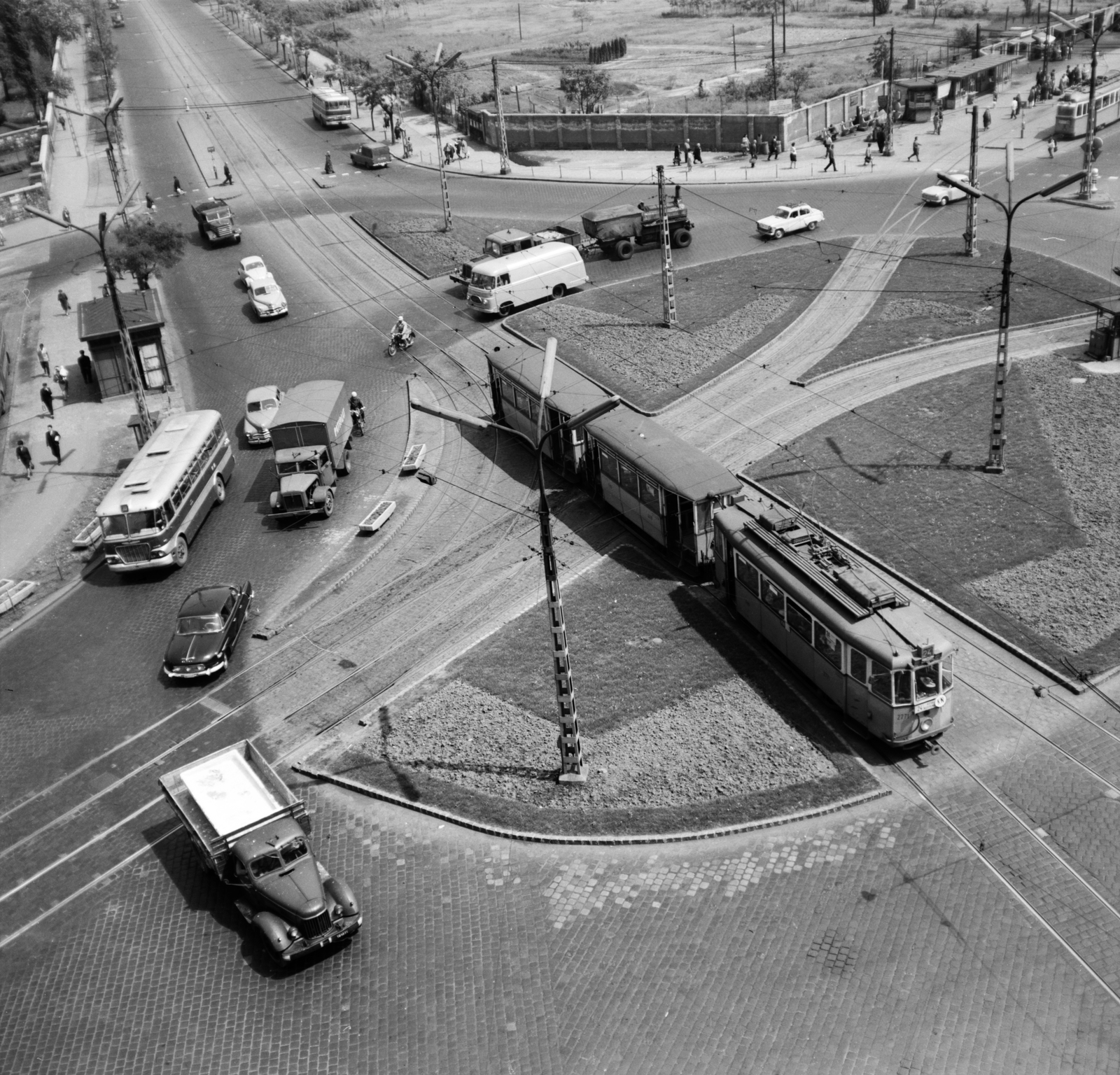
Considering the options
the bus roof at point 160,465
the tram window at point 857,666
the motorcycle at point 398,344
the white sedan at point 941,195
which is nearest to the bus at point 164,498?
the bus roof at point 160,465

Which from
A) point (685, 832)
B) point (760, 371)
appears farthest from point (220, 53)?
point (685, 832)

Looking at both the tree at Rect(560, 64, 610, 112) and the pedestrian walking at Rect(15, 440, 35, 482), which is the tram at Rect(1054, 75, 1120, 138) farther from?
the pedestrian walking at Rect(15, 440, 35, 482)

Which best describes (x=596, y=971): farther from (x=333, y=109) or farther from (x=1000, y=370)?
(x=333, y=109)

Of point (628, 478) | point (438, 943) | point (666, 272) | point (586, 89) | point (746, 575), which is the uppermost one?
point (586, 89)

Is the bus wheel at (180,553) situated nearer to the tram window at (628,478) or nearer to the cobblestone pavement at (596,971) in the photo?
the tram window at (628,478)

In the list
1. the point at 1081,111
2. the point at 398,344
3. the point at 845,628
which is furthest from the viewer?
the point at 1081,111

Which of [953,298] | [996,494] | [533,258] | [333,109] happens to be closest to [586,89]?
[333,109]
